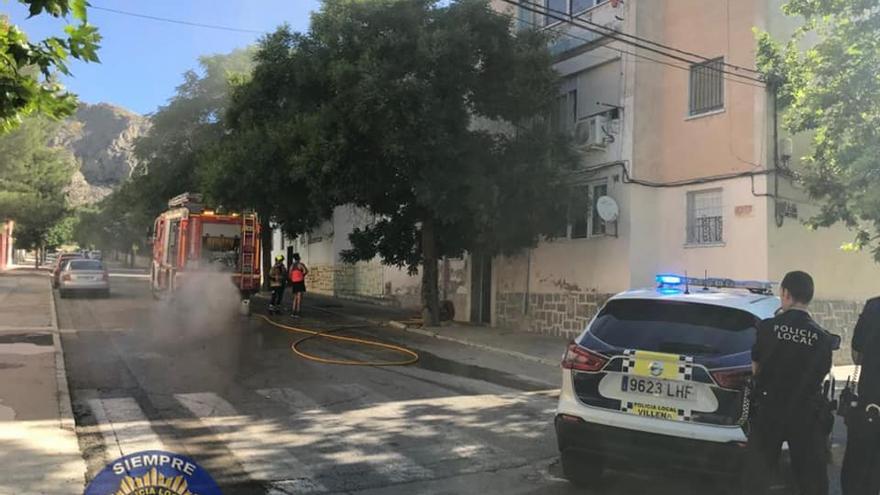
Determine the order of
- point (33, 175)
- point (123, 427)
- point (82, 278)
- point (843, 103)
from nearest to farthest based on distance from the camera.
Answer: point (123, 427), point (843, 103), point (82, 278), point (33, 175)

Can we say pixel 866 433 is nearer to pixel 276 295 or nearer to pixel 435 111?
pixel 435 111

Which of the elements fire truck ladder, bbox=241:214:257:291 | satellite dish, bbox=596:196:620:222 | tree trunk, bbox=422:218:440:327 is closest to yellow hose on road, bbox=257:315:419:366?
fire truck ladder, bbox=241:214:257:291

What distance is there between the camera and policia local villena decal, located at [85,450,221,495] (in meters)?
3.96

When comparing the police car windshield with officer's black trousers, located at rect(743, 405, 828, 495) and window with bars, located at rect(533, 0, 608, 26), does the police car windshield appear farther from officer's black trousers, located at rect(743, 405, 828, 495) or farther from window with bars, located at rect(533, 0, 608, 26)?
window with bars, located at rect(533, 0, 608, 26)

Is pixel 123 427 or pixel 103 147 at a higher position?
pixel 103 147

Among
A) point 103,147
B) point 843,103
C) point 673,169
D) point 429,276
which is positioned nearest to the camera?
point 843,103

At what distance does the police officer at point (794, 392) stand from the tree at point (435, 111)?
1022 centimetres

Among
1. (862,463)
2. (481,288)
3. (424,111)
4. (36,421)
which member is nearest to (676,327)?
(862,463)

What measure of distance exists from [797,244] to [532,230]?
5371mm

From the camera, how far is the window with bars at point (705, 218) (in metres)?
14.4

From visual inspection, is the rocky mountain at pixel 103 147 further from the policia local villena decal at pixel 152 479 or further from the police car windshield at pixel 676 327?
the police car windshield at pixel 676 327

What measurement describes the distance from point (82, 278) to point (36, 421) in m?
19.4

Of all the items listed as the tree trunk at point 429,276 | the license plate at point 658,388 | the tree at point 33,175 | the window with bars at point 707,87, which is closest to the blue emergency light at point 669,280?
the license plate at point 658,388

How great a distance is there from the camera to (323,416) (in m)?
7.79
